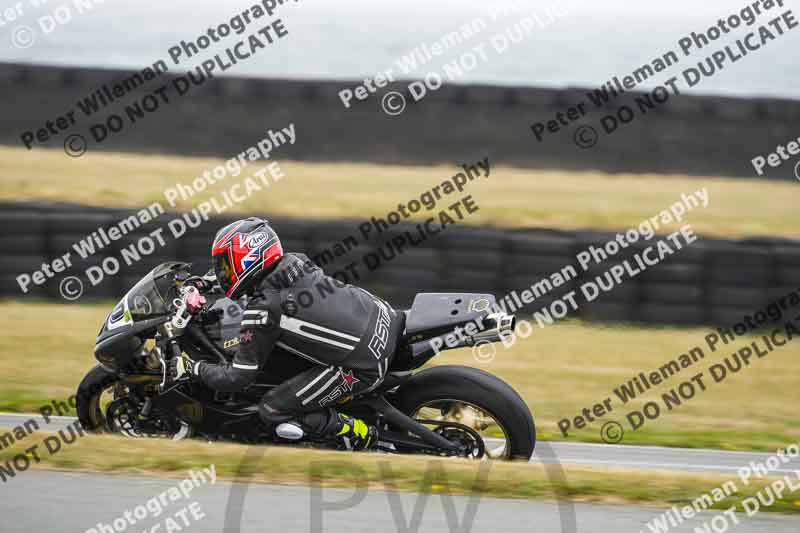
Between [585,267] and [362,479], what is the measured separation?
5.37 m

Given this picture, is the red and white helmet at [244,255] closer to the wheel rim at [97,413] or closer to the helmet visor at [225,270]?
the helmet visor at [225,270]

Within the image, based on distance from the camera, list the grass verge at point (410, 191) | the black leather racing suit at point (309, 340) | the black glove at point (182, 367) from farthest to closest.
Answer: the grass verge at point (410, 191), the black glove at point (182, 367), the black leather racing suit at point (309, 340)

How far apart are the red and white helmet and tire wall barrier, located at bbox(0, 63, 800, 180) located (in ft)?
30.9

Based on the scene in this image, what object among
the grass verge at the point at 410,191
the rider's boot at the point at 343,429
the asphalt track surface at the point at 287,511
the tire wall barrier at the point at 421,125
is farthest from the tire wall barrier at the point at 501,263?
the asphalt track surface at the point at 287,511

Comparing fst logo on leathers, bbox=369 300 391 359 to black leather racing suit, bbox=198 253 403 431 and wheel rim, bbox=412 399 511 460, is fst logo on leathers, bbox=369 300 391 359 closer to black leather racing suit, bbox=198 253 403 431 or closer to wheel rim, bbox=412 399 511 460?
black leather racing suit, bbox=198 253 403 431

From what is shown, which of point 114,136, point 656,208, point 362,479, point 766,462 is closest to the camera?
point 362,479

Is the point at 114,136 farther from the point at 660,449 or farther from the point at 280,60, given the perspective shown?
the point at 660,449

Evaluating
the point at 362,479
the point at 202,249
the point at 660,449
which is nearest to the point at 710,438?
the point at 660,449

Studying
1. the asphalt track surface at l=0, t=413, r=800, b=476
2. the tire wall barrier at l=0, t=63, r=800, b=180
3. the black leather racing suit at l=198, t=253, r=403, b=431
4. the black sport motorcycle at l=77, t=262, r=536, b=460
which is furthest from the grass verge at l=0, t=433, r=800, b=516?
the tire wall barrier at l=0, t=63, r=800, b=180

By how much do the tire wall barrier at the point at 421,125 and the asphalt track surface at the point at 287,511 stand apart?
10639mm

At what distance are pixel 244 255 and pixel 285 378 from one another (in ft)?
2.69

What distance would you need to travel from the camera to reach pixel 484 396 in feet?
19.5

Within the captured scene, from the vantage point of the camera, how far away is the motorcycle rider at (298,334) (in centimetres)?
577

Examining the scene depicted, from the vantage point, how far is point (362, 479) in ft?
16.6
